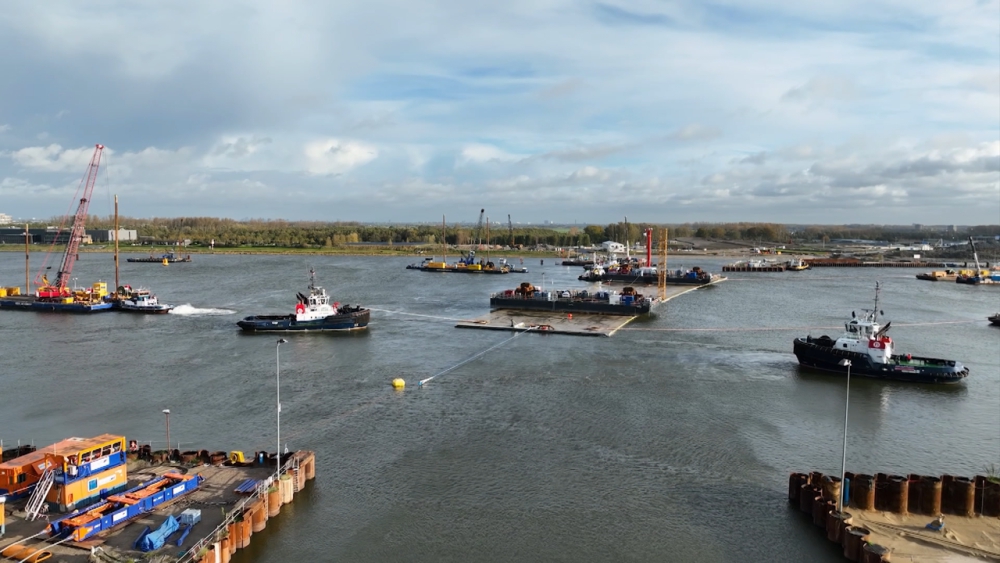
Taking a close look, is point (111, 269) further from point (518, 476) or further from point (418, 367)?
point (518, 476)

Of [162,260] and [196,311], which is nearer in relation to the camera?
[196,311]

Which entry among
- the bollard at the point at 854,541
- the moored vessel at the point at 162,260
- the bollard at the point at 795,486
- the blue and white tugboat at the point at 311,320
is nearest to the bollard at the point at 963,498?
the bollard at the point at 854,541

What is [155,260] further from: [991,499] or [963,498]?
[991,499]

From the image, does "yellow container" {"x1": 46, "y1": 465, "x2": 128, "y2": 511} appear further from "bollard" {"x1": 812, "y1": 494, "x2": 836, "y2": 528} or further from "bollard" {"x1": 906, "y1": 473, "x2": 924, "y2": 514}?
"bollard" {"x1": 906, "y1": 473, "x2": 924, "y2": 514}

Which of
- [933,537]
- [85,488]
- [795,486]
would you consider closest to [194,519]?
[85,488]

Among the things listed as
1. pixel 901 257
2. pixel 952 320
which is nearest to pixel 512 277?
pixel 952 320

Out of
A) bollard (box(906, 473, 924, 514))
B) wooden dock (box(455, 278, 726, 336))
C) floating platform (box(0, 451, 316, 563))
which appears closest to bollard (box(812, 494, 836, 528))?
bollard (box(906, 473, 924, 514))
